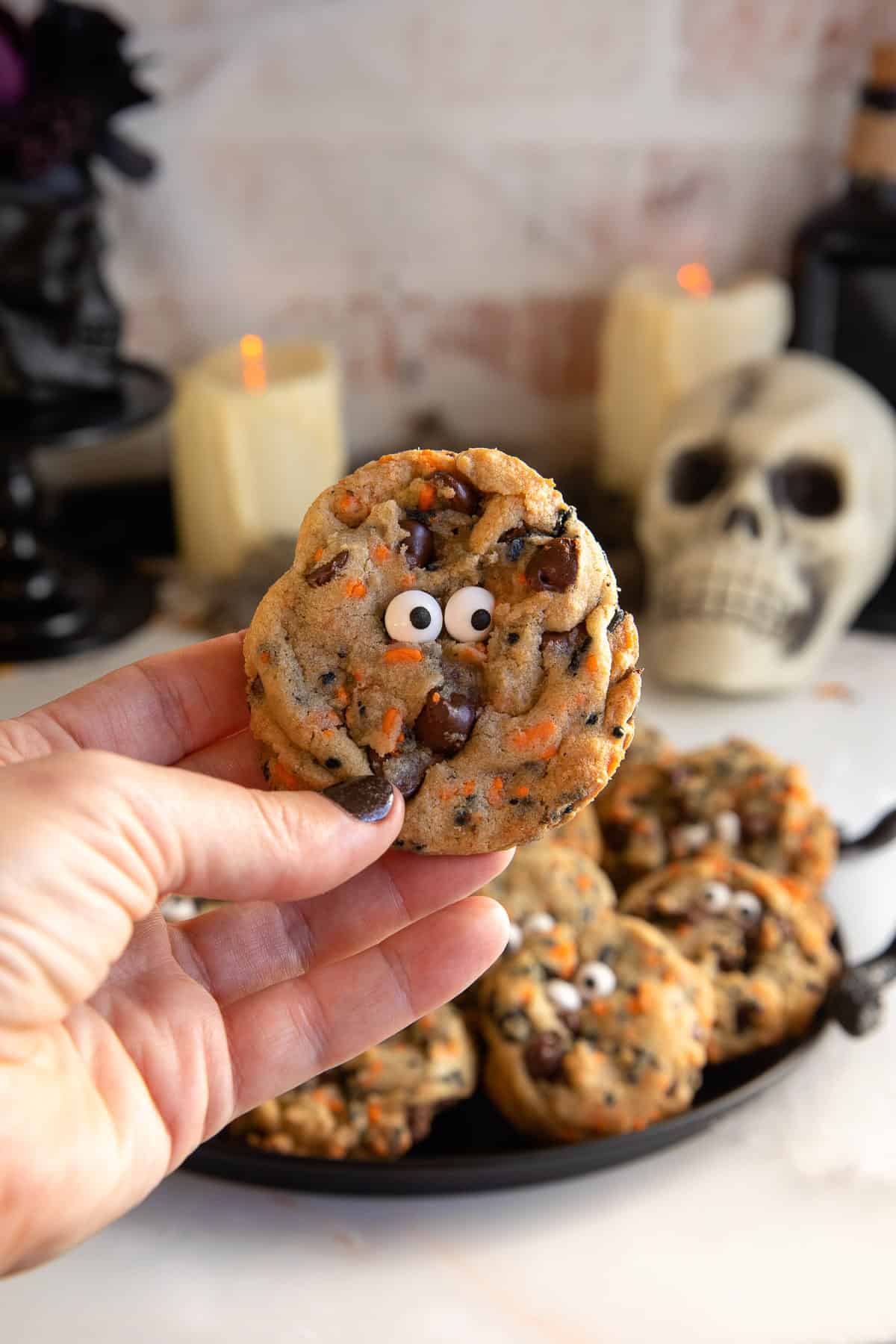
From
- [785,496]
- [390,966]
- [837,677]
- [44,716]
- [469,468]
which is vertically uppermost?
[469,468]

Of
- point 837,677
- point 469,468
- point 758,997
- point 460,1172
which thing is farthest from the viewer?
point 837,677

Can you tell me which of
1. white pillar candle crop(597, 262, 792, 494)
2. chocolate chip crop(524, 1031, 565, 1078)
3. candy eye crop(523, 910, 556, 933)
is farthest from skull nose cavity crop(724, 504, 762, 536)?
chocolate chip crop(524, 1031, 565, 1078)

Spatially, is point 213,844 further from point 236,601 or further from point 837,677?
point 837,677

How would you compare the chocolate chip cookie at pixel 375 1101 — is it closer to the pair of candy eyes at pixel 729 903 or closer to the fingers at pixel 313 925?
the fingers at pixel 313 925

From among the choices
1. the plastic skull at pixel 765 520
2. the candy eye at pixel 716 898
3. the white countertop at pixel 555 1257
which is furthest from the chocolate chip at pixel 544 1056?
the plastic skull at pixel 765 520

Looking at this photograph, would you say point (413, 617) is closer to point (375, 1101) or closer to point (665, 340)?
point (375, 1101)

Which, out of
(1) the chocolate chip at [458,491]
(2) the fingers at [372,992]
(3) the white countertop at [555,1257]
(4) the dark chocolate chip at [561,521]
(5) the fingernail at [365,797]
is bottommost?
(3) the white countertop at [555,1257]

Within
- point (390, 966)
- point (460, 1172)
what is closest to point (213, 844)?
point (390, 966)
